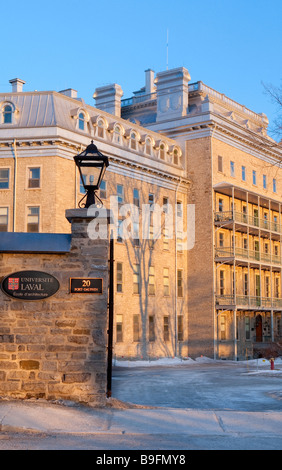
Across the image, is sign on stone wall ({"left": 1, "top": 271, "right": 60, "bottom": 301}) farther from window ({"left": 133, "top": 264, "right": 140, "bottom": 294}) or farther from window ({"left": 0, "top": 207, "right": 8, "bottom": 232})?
window ({"left": 133, "top": 264, "right": 140, "bottom": 294})

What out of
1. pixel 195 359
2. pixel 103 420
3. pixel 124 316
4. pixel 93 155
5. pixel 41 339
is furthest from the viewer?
pixel 195 359

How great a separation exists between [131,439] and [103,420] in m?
1.39

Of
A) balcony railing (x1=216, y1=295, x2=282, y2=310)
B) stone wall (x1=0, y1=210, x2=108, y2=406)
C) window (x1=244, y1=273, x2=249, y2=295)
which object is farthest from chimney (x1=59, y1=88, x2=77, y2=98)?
stone wall (x1=0, y1=210, x2=108, y2=406)

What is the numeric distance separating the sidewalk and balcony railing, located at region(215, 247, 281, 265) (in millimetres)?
32666

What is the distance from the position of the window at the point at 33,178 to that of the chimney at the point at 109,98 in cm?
1515

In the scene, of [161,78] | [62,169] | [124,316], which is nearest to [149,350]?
[124,316]

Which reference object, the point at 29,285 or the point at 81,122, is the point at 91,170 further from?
the point at 81,122

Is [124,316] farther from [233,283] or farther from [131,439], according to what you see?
[131,439]

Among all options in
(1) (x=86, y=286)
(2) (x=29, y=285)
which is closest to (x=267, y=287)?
(1) (x=86, y=286)

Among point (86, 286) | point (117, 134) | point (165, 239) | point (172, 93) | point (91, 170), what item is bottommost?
point (86, 286)

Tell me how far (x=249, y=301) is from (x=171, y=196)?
9.27 metres

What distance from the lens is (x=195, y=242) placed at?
147 feet

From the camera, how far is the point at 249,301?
45.2 m

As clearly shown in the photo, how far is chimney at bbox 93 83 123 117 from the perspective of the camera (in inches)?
1959
